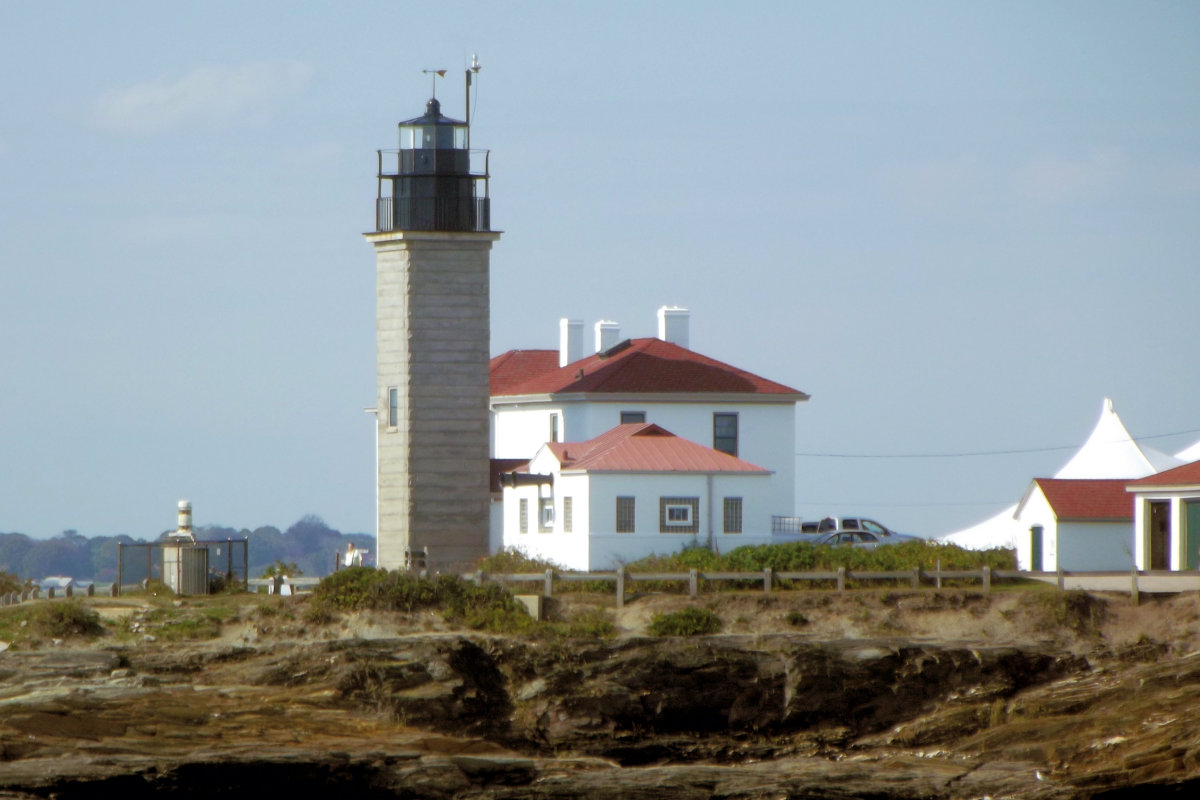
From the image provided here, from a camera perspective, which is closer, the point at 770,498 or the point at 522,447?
the point at 770,498

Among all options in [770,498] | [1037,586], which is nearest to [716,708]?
[1037,586]

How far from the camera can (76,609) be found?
33.1 meters

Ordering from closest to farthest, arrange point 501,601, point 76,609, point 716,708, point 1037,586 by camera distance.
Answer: point 716,708
point 76,609
point 501,601
point 1037,586

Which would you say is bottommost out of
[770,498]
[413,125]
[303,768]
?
[303,768]

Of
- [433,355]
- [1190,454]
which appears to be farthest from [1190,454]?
[433,355]

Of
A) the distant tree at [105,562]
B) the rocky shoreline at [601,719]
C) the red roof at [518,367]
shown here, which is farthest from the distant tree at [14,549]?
the rocky shoreline at [601,719]

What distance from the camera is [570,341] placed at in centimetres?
5284

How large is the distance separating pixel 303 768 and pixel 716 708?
745 cm

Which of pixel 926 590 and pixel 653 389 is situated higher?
pixel 653 389

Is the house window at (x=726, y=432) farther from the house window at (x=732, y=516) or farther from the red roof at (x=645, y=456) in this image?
the house window at (x=732, y=516)

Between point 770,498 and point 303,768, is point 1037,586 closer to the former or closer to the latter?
point 770,498

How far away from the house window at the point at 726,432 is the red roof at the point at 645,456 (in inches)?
204

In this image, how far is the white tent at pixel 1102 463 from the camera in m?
48.6

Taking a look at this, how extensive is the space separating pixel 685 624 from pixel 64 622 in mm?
10407
